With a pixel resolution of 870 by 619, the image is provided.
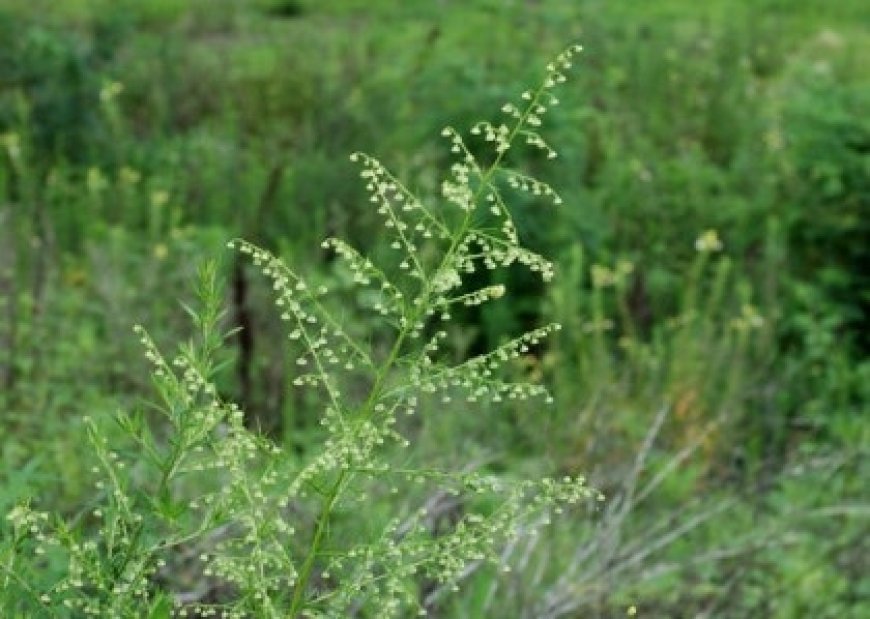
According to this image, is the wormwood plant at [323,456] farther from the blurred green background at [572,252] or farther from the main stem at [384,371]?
the blurred green background at [572,252]

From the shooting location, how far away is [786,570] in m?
5.45

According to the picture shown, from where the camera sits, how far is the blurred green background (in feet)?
17.4

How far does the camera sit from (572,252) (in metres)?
7.18

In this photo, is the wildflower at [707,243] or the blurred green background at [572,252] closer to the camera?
the blurred green background at [572,252]

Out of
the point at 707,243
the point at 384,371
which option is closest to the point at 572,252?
the point at 707,243

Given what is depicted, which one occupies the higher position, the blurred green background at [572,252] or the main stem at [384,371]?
the main stem at [384,371]

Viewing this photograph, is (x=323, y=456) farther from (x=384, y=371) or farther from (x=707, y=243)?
(x=707, y=243)

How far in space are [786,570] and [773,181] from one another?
2999mm

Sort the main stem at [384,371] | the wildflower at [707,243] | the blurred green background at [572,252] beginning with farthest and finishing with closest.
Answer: the wildflower at [707,243]
the blurred green background at [572,252]
the main stem at [384,371]

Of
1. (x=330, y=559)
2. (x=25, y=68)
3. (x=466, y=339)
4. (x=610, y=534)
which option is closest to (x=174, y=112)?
(x=25, y=68)

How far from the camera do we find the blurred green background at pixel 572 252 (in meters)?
5.32

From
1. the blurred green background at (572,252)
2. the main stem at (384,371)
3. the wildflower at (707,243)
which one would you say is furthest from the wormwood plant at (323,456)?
the wildflower at (707,243)

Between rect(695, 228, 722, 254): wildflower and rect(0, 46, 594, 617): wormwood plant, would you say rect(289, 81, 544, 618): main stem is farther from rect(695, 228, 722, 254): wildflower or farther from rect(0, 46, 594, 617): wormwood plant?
rect(695, 228, 722, 254): wildflower

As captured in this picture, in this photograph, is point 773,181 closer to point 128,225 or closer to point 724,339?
point 724,339
